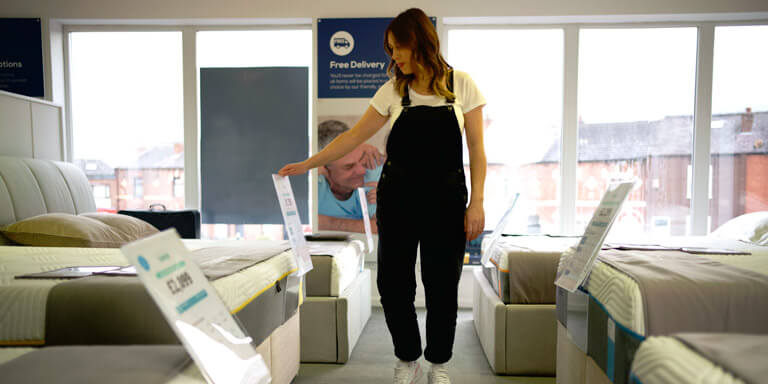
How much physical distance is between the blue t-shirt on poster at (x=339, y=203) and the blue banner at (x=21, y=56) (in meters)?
2.81

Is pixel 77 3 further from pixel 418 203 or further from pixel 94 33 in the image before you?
pixel 418 203

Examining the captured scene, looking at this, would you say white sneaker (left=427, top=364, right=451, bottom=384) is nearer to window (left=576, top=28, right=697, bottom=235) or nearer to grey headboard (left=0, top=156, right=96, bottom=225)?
grey headboard (left=0, top=156, right=96, bottom=225)

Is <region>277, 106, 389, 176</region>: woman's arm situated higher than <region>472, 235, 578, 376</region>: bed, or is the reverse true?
<region>277, 106, 389, 176</region>: woman's arm

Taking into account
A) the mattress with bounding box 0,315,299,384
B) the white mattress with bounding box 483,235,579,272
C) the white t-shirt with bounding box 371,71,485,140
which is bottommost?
the white mattress with bounding box 483,235,579,272

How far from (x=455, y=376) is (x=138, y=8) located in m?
4.08

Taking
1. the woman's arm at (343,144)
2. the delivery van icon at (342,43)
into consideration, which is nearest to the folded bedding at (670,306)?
the woman's arm at (343,144)

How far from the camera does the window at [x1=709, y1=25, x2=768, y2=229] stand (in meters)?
3.68

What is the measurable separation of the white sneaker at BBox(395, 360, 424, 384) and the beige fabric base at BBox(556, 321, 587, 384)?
52cm

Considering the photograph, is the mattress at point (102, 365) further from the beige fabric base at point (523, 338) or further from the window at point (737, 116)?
the window at point (737, 116)

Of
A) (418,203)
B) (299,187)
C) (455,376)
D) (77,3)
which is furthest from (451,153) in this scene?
(77,3)

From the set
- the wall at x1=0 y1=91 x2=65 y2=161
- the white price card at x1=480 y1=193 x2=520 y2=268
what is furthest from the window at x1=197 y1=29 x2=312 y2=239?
→ the white price card at x1=480 y1=193 x2=520 y2=268

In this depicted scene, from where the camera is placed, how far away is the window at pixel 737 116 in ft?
12.1

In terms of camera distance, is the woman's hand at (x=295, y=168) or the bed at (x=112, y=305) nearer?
the bed at (x=112, y=305)

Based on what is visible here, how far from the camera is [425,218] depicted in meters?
1.45
